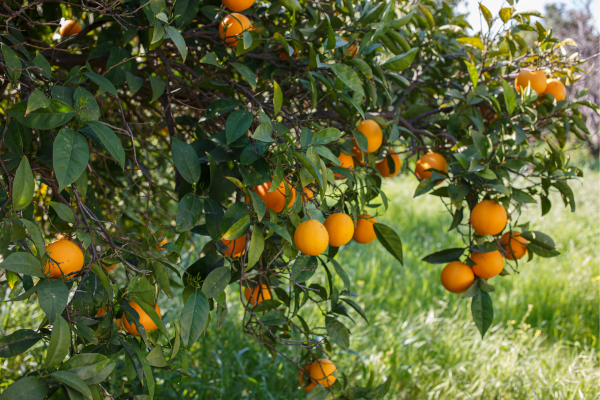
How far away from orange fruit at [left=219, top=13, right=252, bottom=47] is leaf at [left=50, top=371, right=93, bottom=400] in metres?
0.68

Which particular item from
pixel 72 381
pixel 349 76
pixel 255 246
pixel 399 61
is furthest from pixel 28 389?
pixel 399 61

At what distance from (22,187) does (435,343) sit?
2218 mm

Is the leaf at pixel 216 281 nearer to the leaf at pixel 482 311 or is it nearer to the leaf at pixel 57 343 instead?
the leaf at pixel 57 343

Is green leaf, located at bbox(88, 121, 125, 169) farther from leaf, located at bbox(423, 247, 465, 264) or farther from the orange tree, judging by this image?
leaf, located at bbox(423, 247, 465, 264)

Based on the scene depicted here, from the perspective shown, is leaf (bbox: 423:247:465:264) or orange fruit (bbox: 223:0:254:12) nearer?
orange fruit (bbox: 223:0:254:12)

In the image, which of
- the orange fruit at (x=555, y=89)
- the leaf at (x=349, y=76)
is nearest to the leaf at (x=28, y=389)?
the leaf at (x=349, y=76)

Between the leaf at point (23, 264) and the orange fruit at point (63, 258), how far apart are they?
6 centimetres

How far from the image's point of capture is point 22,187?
0.59 m

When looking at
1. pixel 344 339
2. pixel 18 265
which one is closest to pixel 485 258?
pixel 344 339

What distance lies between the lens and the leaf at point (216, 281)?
75 centimetres

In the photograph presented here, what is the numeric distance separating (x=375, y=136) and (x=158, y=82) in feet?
1.63

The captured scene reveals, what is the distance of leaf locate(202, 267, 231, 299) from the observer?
75 centimetres

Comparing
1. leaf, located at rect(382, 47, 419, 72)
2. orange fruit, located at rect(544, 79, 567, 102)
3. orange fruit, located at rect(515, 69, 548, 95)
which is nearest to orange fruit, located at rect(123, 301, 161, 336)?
leaf, located at rect(382, 47, 419, 72)

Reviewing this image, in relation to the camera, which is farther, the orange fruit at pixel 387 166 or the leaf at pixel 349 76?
the orange fruit at pixel 387 166
